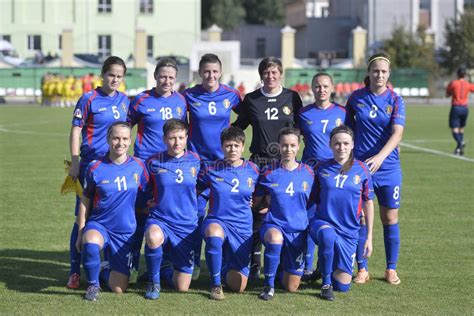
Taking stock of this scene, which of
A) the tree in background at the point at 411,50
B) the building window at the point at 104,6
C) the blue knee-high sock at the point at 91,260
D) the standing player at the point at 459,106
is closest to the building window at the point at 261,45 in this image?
the building window at the point at 104,6

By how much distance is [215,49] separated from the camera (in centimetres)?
5178

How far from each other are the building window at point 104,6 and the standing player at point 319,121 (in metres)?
57.9

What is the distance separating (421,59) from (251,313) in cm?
4687

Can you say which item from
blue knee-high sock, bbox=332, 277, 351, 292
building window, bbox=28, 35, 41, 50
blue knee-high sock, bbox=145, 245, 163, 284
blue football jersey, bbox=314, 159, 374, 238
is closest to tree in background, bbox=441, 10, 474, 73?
building window, bbox=28, 35, 41, 50

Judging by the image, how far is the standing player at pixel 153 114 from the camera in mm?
7629

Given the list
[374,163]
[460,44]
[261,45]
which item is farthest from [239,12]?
[374,163]

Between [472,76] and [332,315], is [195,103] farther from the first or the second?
[472,76]

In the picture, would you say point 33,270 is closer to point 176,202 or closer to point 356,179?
point 176,202

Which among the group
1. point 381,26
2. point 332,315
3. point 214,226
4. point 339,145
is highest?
point 381,26

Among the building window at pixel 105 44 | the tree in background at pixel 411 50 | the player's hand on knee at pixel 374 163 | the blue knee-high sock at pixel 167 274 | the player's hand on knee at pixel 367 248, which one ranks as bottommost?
the blue knee-high sock at pixel 167 274

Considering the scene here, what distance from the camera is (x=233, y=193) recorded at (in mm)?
7348

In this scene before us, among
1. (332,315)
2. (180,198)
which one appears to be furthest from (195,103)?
(332,315)

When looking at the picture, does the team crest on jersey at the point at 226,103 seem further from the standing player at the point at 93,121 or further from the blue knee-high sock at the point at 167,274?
the blue knee-high sock at the point at 167,274

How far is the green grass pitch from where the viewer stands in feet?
22.6
